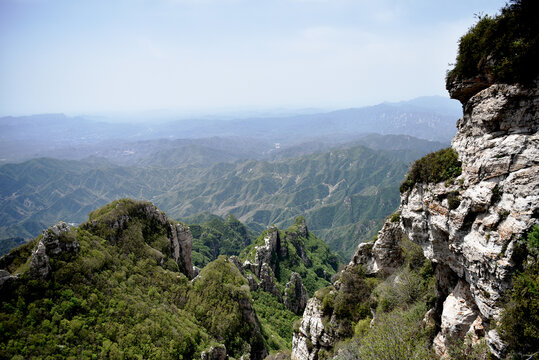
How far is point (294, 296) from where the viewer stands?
7269cm

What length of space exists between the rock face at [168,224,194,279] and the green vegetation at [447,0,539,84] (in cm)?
5337

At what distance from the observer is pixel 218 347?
1531 inches

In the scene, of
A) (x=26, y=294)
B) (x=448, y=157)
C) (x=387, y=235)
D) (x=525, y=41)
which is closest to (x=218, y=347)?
(x=26, y=294)

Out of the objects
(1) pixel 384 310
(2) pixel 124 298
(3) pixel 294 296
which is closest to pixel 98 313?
(2) pixel 124 298

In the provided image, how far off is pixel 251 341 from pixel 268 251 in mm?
39913

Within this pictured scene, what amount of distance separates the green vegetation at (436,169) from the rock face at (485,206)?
0.52 meters

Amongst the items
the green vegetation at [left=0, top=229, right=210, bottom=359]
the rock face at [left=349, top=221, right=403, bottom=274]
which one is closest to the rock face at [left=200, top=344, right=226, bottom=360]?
the green vegetation at [left=0, top=229, right=210, bottom=359]

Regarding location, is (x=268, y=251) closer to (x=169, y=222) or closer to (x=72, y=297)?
(x=169, y=222)

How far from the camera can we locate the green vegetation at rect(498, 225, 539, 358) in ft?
38.9

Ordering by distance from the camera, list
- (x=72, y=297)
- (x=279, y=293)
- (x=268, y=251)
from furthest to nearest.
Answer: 1. (x=268, y=251)
2. (x=279, y=293)
3. (x=72, y=297)

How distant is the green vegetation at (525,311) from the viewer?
11852mm

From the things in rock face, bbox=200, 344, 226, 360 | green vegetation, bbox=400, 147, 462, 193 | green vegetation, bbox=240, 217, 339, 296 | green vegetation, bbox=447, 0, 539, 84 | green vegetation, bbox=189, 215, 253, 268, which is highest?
green vegetation, bbox=447, 0, 539, 84

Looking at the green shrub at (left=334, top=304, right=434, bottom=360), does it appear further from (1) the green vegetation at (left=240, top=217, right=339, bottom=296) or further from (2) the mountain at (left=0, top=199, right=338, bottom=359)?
(1) the green vegetation at (left=240, top=217, right=339, bottom=296)

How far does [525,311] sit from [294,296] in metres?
65.9
